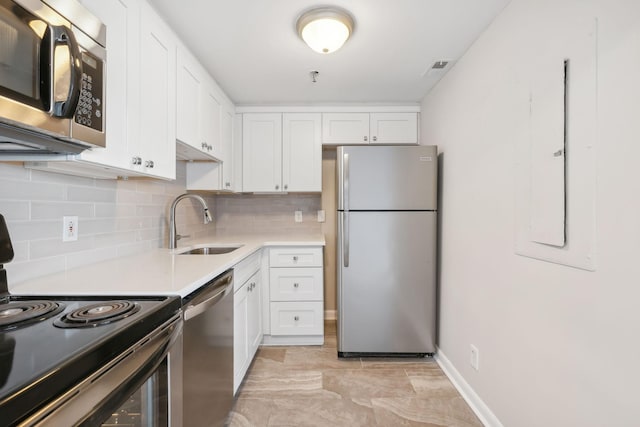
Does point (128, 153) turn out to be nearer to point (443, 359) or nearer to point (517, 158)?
point (517, 158)

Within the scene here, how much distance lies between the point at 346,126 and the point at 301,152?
1.60ft

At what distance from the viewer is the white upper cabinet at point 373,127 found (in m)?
2.79

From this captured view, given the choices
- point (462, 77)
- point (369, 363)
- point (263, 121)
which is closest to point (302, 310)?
point (369, 363)

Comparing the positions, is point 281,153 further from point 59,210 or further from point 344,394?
point 344,394

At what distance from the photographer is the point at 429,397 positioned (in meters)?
1.87

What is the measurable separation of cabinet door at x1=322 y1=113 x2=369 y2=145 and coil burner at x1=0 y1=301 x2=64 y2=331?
2.33 metres

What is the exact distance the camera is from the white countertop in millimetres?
1049

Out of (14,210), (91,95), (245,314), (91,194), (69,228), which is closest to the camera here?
(91,95)

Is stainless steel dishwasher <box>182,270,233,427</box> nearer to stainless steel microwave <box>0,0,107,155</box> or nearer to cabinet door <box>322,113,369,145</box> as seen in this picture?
stainless steel microwave <box>0,0,107,155</box>

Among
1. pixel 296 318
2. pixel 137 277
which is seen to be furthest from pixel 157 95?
pixel 296 318

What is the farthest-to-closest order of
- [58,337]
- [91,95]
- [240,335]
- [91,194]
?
[240,335] → [91,194] → [91,95] → [58,337]

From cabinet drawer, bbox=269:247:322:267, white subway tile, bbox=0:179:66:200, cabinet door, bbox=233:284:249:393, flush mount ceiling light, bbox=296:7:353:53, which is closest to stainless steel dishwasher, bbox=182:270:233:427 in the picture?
cabinet door, bbox=233:284:249:393

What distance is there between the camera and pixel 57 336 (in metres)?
0.69

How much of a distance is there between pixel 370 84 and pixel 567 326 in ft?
6.50
